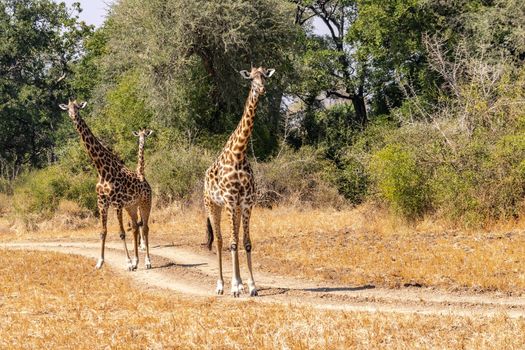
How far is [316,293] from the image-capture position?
12.1m

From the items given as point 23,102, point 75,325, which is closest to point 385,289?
point 75,325

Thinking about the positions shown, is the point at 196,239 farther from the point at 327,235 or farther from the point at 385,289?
the point at 385,289

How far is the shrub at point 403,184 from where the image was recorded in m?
18.8

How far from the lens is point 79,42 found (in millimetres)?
45281

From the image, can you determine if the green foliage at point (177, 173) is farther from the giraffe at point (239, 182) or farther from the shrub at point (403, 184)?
the giraffe at point (239, 182)

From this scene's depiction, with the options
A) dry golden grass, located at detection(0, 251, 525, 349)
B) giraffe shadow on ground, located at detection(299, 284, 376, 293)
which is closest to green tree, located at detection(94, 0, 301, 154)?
dry golden grass, located at detection(0, 251, 525, 349)

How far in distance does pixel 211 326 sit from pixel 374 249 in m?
7.56

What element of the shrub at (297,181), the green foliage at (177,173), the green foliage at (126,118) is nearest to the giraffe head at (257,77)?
the shrub at (297,181)

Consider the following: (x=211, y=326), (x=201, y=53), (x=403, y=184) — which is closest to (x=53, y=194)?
(x=201, y=53)

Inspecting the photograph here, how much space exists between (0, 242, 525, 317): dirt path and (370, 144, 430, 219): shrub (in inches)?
206

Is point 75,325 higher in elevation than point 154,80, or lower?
lower

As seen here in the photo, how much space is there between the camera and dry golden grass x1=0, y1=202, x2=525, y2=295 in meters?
12.6

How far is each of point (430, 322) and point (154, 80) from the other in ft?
70.7

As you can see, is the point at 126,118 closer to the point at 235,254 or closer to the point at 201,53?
the point at 201,53
